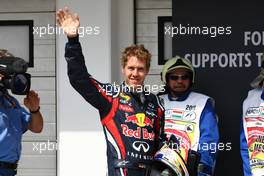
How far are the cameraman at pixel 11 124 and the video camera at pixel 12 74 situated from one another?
0.02 meters

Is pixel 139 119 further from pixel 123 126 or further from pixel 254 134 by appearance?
pixel 254 134

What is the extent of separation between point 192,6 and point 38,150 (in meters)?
1.91

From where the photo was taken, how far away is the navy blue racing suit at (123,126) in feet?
11.0

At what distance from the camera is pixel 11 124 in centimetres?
354

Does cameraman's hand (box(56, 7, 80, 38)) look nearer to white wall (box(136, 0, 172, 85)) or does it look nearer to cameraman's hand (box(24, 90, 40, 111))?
cameraman's hand (box(24, 90, 40, 111))

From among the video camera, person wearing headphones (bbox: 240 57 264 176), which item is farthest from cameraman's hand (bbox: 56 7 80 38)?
person wearing headphones (bbox: 240 57 264 176)

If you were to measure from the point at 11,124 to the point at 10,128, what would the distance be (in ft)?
0.11

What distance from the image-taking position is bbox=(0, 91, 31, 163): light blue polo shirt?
347 cm

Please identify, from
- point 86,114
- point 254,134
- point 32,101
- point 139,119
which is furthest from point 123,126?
point 86,114

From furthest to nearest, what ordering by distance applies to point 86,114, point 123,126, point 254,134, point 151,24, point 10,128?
point 151,24
point 86,114
point 254,134
point 10,128
point 123,126

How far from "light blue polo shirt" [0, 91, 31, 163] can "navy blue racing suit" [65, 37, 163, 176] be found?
0.48 metres

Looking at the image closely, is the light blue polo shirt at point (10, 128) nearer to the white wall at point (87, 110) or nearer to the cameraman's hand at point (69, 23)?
the cameraman's hand at point (69, 23)

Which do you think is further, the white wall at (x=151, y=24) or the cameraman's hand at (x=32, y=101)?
the white wall at (x=151, y=24)

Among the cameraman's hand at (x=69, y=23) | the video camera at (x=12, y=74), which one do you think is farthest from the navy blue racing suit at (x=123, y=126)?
the video camera at (x=12, y=74)
